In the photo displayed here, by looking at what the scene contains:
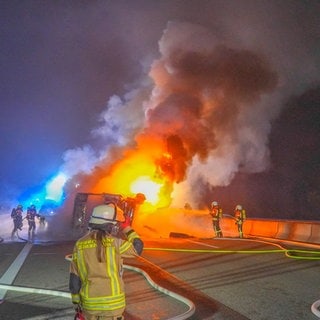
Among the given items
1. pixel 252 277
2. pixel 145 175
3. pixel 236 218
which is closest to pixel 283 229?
pixel 236 218

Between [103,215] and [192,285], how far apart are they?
4.34 m

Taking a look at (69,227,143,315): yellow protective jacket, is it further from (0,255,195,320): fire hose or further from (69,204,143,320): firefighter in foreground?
(0,255,195,320): fire hose

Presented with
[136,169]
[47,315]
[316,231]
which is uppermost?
[136,169]

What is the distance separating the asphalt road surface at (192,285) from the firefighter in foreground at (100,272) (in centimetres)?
204

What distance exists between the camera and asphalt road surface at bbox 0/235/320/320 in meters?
5.70

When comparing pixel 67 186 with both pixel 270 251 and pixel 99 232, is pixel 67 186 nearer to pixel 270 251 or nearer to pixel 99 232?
pixel 270 251

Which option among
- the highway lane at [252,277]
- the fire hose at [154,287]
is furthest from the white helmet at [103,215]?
the highway lane at [252,277]

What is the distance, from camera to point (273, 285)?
7184 millimetres

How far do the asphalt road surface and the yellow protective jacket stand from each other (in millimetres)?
2058

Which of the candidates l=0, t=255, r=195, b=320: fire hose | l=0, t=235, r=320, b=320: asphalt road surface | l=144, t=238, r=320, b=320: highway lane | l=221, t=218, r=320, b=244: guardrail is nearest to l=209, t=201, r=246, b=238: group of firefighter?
l=221, t=218, r=320, b=244: guardrail

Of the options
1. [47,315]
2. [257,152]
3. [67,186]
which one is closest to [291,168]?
[257,152]

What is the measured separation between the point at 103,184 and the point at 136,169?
5.92 m

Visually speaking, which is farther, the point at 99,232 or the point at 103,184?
the point at 103,184

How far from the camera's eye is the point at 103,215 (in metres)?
3.49
